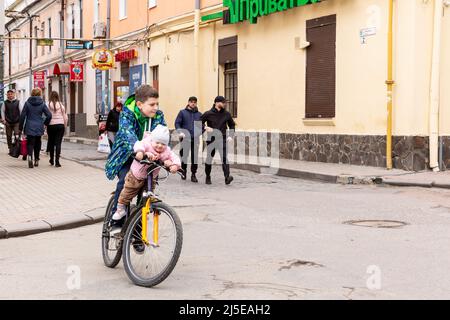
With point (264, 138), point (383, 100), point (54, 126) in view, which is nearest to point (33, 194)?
point (54, 126)

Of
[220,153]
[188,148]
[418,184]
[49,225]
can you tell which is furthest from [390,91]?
[49,225]

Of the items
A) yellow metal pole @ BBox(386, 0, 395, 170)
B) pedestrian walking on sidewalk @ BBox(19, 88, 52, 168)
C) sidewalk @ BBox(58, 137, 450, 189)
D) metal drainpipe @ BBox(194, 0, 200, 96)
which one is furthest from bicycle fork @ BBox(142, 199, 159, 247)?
metal drainpipe @ BBox(194, 0, 200, 96)

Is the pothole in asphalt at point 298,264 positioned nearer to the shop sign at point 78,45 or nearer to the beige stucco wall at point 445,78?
the beige stucco wall at point 445,78

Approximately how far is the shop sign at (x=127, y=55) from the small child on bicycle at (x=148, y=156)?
21.2 meters

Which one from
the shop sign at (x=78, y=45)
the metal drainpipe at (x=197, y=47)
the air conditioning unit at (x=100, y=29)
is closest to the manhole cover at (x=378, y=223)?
the metal drainpipe at (x=197, y=47)

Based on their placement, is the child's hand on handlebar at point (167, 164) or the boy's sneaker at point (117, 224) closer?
the child's hand on handlebar at point (167, 164)

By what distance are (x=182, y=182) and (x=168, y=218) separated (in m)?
8.32

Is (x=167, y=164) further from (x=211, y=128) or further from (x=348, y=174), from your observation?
(x=348, y=174)

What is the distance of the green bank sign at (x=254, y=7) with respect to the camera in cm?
1719

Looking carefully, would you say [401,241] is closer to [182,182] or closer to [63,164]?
[182,182]

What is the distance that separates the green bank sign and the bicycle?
38.0 ft

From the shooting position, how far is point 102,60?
2597cm

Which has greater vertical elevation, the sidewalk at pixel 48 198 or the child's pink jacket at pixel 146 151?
the child's pink jacket at pixel 146 151
